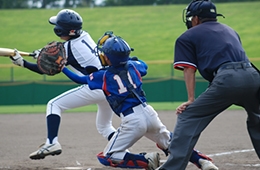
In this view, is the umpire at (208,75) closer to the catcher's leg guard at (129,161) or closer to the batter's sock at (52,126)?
the catcher's leg guard at (129,161)

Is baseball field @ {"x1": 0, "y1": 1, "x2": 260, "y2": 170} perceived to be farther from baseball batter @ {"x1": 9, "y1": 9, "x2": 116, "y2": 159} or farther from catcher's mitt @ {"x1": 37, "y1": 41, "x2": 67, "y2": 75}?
catcher's mitt @ {"x1": 37, "y1": 41, "x2": 67, "y2": 75}

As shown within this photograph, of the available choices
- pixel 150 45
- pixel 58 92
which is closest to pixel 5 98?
pixel 58 92

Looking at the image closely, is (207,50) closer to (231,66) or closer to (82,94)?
(231,66)

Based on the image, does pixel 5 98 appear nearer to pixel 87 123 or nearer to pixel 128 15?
pixel 87 123

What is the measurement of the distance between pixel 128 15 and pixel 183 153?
3827 cm

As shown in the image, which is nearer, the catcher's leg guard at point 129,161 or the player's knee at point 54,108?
the catcher's leg guard at point 129,161

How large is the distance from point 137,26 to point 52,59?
34.0 m

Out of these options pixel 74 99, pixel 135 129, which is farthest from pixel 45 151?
pixel 135 129

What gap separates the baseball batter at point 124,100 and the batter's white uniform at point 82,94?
688 mm

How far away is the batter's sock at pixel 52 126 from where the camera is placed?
5.98 metres

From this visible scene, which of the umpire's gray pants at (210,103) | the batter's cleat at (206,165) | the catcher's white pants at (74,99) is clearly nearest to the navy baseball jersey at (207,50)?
the umpire's gray pants at (210,103)

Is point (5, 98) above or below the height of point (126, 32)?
above

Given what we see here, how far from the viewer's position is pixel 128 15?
Result: 42688 millimetres

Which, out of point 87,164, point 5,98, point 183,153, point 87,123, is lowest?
point 5,98
